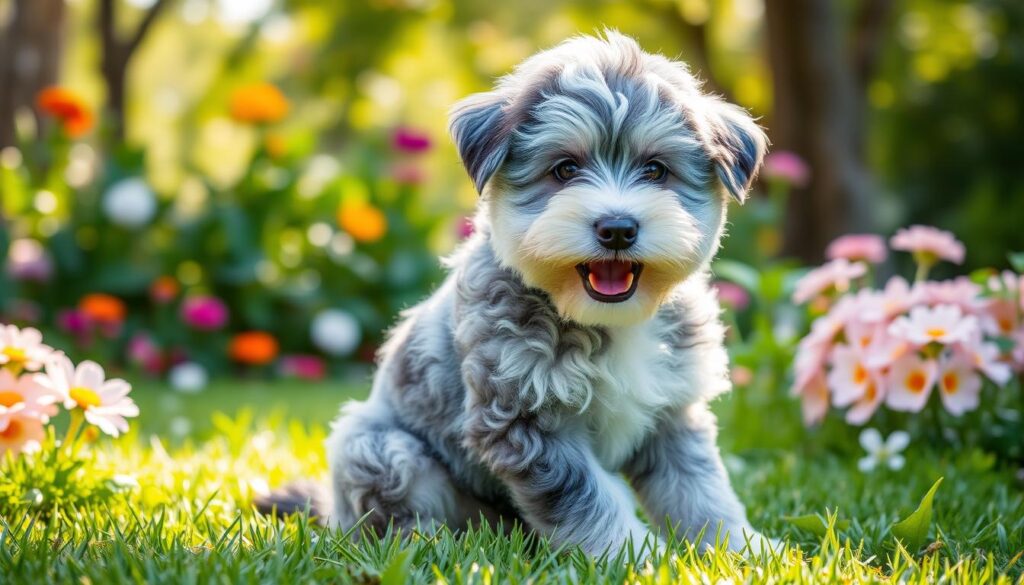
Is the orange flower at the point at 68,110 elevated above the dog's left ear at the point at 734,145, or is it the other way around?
the dog's left ear at the point at 734,145

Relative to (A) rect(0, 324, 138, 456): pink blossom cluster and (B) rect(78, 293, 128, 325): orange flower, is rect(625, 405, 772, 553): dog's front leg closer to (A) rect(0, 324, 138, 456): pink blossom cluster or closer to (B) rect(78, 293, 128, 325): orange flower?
(A) rect(0, 324, 138, 456): pink blossom cluster

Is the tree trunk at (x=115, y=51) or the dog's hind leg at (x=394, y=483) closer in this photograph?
the dog's hind leg at (x=394, y=483)

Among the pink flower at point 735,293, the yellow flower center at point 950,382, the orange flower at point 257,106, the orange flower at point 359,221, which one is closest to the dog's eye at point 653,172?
the yellow flower center at point 950,382

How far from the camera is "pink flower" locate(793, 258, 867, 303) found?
17.4 feet

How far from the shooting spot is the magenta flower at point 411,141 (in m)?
9.56

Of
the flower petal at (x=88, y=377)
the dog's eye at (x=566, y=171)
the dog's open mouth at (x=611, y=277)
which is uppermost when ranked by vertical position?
the dog's eye at (x=566, y=171)

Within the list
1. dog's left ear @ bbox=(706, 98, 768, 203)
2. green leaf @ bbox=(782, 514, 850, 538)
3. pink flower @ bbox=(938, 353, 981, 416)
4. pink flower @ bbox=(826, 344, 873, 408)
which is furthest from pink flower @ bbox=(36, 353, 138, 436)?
pink flower @ bbox=(938, 353, 981, 416)

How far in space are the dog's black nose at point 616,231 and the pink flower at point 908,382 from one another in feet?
7.28

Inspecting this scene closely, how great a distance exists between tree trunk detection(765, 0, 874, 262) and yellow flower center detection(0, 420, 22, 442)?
1016 cm

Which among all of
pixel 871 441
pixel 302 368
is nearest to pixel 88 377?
pixel 871 441

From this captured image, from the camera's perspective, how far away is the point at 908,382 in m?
4.73

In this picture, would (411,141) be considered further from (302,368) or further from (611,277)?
(611,277)

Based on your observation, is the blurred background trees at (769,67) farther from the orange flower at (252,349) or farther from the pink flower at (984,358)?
the pink flower at (984,358)

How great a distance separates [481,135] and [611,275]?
2.19 feet
